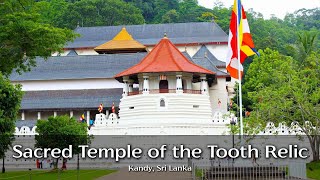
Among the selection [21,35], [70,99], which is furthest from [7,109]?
[70,99]

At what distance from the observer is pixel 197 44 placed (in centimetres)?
7850

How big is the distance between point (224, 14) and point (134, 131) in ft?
269

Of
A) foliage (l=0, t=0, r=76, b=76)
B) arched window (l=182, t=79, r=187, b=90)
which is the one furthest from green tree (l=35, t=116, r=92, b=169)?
arched window (l=182, t=79, r=187, b=90)

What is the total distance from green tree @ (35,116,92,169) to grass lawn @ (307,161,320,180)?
10.4 m

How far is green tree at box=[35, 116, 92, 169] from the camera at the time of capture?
3538 cm

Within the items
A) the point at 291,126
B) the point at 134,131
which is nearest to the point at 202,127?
the point at 134,131

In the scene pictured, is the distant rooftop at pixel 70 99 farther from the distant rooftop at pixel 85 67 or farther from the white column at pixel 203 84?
the white column at pixel 203 84

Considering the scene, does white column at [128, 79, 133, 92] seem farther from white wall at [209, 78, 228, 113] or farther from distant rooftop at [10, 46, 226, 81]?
white wall at [209, 78, 228, 113]

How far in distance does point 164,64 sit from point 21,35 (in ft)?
60.7

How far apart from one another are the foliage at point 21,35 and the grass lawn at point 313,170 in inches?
483

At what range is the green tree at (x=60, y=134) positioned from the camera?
35.4 meters

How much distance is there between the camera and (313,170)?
3212cm

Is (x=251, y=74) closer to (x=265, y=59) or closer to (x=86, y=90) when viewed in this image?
(x=265, y=59)

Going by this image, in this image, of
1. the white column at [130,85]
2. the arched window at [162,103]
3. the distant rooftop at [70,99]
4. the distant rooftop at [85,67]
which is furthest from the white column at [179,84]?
the distant rooftop at [85,67]
